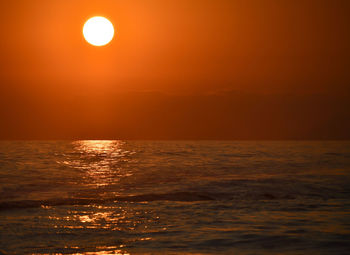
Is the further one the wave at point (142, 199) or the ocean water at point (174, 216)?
the wave at point (142, 199)

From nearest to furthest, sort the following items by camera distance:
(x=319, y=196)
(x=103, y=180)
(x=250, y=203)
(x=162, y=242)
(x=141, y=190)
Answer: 1. (x=162, y=242)
2. (x=250, y=203)
3. (x=319, y=196)
4. (x=141, y=190)
5. (x=103, y=180)

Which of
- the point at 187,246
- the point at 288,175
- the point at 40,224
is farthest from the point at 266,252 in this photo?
the point at 288,175

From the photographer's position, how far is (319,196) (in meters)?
20.6

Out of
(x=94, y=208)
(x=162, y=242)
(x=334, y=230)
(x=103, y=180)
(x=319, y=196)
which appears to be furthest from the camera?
(x=103, y=180)

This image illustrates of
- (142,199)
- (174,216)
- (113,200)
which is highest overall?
(113,200)

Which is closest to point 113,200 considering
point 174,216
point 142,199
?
point 142,199

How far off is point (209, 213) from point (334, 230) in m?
4.75

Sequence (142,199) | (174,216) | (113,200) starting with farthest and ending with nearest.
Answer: (142,199) → (113,200) → (174,216)

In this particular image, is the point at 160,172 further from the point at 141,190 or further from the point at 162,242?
the point at 162,242

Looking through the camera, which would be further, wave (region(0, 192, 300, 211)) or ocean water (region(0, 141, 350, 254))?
wave (region(0, 192, 300, 211))

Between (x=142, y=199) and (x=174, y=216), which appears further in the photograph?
(x=142, y=199)

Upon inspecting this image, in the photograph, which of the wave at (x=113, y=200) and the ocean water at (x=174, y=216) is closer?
the ocean water at (x=174, y=216)

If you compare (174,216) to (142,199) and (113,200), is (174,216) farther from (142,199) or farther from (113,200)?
(113,200)

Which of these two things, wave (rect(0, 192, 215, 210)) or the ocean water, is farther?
wave (rect(0, 192, 215, 210))
